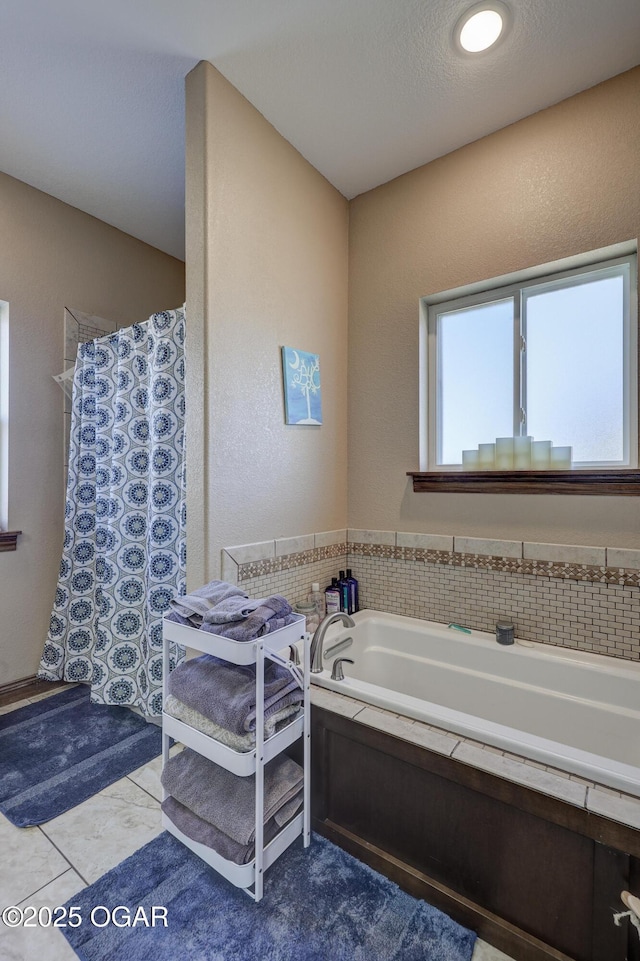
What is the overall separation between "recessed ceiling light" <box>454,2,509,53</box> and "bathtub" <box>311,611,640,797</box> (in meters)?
2.29

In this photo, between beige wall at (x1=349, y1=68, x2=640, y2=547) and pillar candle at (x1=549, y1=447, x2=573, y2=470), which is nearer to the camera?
beige wall at (x1=349, y1=68, x2=640, y2=547)

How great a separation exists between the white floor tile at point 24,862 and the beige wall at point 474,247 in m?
1.78

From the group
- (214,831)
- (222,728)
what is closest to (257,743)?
(222,728)

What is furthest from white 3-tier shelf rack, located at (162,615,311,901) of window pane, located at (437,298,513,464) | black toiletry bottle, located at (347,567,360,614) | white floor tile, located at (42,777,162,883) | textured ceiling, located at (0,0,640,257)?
textured ceiling, located at (0,0,640,257)

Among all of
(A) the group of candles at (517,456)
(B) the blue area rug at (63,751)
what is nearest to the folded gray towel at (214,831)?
(B) the blue area rug at (63,751)

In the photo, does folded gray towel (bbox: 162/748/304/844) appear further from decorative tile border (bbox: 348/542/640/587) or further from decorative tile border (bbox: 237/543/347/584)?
decorative tile border (bbox: 348/542/640/587)

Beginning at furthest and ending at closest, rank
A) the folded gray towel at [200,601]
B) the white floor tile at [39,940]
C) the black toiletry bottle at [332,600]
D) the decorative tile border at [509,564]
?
the black toiletry bottle at [332,600] → the decorative tile border at [509,564] → the folded gray towel at [200,601] → the white floor tile at [39,940]

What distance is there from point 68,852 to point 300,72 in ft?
9.51

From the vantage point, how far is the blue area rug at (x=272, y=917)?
1087mm

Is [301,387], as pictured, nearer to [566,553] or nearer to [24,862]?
[566,553]

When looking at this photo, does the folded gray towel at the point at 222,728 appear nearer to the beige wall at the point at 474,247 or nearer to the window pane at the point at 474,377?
the beige wall at the point at 474,247

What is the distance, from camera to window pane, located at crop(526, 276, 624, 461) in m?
1.82

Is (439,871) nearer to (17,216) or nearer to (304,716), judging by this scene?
(304,716)

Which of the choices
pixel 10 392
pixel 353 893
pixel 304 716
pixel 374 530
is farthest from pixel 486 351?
pixel 10 392
